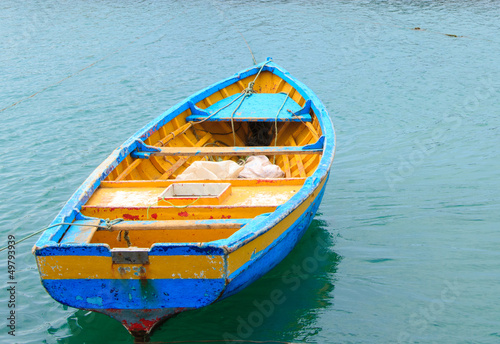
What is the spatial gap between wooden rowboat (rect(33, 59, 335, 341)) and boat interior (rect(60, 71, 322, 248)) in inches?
0.4

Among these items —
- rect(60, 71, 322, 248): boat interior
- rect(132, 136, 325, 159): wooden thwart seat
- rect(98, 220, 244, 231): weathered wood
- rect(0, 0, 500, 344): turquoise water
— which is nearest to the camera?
rect(98, 220, 244, 231): weathered wood

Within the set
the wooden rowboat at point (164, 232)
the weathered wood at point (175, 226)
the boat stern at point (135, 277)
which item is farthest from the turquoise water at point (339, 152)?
the weathered wood at point (175, 226)

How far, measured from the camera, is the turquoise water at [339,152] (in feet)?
16.7

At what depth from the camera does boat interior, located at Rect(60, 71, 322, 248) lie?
183 inches

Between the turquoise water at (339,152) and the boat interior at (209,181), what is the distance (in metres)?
0.91

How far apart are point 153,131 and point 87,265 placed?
3.22 meters

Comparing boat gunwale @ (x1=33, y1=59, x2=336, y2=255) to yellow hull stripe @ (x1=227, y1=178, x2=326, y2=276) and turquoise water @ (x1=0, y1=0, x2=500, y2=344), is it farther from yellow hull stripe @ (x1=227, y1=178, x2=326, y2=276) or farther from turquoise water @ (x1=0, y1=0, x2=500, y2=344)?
turquoise water @ (x1=0, y1=0, x2=500, y2=344)

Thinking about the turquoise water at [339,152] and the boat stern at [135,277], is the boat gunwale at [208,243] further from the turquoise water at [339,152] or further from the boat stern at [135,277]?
the turquoise water at [339,152]

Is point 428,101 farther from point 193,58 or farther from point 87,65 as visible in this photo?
point 87,65

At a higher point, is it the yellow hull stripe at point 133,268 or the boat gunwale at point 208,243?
the boat gunwale at point 208,243

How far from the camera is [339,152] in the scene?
9031 millimetres

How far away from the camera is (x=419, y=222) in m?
6.67

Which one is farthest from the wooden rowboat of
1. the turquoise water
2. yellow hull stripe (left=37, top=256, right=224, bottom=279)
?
the turquoise water

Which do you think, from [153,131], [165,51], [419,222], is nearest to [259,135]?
[153,131]
